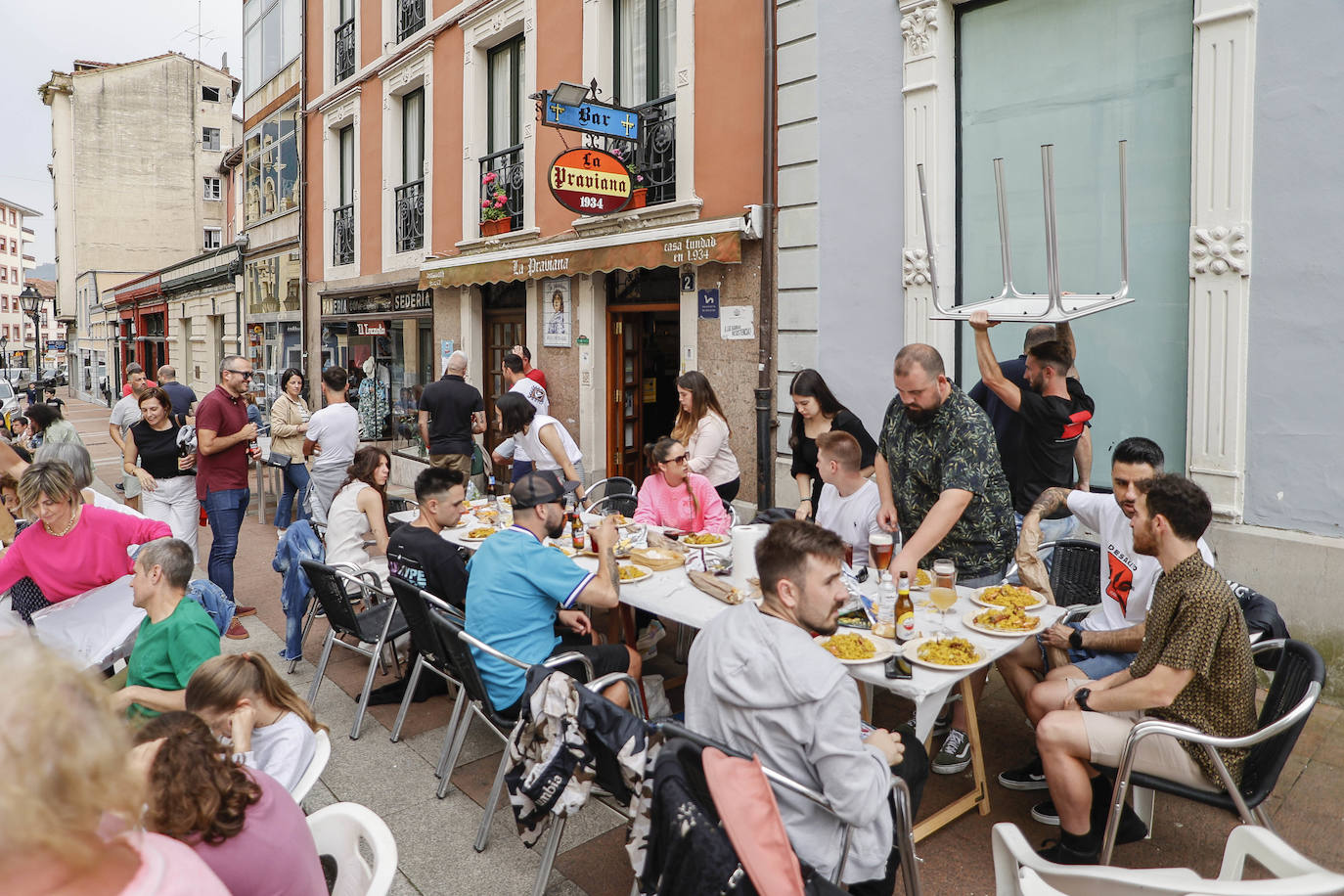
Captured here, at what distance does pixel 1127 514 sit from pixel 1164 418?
241 cm

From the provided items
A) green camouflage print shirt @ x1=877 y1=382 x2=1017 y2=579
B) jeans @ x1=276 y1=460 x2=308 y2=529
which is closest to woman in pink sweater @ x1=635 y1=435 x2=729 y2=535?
green camouflage print shirt @ x1=877 y1=382 x2=1017 y2=579

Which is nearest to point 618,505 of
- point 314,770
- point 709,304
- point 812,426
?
point 812,426

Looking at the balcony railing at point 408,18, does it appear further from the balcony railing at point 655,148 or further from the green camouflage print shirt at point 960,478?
the green camouflage print shirt at point 960,478

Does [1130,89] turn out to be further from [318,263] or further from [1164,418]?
[318,263]

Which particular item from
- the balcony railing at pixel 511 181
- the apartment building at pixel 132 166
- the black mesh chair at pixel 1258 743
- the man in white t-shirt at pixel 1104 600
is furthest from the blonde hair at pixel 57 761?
the apartment building at pixel 132 166

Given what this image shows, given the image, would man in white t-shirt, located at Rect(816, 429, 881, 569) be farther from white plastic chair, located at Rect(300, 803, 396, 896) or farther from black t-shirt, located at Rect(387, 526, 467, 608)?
white plastic chair, located at Rect(300, 803, 396, 896)

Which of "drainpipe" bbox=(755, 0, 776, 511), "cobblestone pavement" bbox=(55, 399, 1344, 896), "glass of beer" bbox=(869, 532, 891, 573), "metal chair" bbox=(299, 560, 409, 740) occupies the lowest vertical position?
"cobblestone pavement" bbox=(55, 399, 1344, 896)

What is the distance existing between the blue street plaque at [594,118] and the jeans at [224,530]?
4.18 metres

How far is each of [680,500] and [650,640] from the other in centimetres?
92

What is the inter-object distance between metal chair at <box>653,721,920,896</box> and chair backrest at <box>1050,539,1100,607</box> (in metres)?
2.16

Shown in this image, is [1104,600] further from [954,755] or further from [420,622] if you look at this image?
[420,622]

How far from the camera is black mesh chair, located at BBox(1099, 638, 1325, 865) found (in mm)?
2736

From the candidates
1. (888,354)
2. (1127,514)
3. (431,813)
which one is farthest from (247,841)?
(888,354)

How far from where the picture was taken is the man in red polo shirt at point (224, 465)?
6691 millimetres
